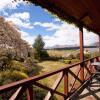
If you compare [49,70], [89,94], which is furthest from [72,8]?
[49,70]

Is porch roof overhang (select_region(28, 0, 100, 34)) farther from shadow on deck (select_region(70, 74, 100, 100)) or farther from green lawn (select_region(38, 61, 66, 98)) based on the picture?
green lawn (select_region(38, 61, 66, 98))

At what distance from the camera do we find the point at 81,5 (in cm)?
608

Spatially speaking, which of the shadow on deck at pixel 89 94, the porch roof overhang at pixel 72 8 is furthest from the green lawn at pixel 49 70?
the porch roof overhang at pixel 72 8

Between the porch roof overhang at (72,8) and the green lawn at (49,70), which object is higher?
the porch roof overhang at (72,8)

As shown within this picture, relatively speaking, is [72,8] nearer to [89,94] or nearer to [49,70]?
[89,94]

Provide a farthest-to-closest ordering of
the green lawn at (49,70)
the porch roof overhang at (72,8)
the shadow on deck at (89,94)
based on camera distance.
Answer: the green lawn at (49,70) < the shadow on deck at (89,94) < the porch roof overhang at (72,8)

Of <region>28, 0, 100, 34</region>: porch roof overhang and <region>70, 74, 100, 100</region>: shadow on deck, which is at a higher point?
<region>28, 0, 100, 34</region>: porch roof overhang

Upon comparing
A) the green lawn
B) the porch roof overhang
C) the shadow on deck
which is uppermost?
the porch roof overhang

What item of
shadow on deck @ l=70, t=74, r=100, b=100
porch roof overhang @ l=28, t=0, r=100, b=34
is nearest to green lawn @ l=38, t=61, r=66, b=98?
shadow on deck @ l=70, t=74, r=100, b=100

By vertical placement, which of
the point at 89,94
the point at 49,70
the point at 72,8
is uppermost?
the point at 72,8

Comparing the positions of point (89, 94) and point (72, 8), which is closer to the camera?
point (89, 94)

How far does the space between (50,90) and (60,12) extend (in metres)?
2.87

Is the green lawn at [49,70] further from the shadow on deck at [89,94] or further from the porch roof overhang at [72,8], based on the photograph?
the porch roof overhang at [72,8]

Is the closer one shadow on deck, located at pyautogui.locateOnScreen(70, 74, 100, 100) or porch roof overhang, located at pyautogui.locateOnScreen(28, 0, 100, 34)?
porch roof overhang, located at pyautogui.locateOnScreen(28, 0, 100, 34)
